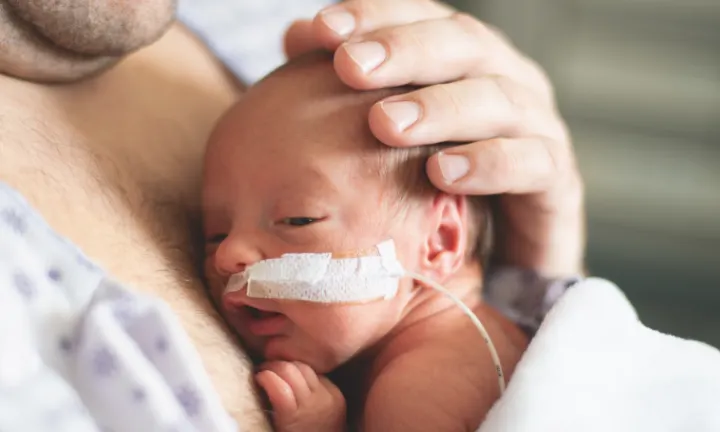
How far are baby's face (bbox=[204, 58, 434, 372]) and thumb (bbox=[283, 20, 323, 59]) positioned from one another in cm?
16

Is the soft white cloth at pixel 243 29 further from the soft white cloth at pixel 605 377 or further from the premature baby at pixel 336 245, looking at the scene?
the soft white cloth at pixel 605 377

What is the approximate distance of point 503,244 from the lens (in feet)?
3.90

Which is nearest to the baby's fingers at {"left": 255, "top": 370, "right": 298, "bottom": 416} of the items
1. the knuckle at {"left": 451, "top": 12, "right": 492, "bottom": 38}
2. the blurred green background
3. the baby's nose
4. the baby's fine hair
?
the baby's nose

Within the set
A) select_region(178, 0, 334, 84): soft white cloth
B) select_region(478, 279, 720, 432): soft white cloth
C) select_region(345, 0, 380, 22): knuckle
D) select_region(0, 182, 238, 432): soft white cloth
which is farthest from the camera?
select_region(178, 0, 334, 84): soft white cloth

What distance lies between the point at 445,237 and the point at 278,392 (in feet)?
0.86

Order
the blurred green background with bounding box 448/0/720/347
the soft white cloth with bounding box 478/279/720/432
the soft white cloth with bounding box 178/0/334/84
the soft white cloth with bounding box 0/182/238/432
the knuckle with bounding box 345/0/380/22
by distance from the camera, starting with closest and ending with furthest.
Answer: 1. the soft white cloth with bounding box 0/182/238/432
2. the soft white cloth with bounding box 478/279/720/432
3. the knuckle with bounding box 345/0/380/22
4. the soft white cloth with bounding box 178/0/334/84
5. the blurred green background with bounding box 448/0/720/347

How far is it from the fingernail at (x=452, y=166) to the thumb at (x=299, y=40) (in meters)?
0.25

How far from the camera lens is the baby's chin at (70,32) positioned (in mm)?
827

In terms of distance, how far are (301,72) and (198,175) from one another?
0.18 m

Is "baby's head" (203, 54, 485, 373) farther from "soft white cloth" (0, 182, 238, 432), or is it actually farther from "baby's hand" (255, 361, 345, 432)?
"soft white cloth" (0, 182, 238, 432)

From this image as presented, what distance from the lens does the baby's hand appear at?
785 mm

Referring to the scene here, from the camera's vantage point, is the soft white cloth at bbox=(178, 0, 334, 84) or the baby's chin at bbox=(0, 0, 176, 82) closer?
the baby's chin at bbox=(0, 0, 176, 82)

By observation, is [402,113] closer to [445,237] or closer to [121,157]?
[445,237]

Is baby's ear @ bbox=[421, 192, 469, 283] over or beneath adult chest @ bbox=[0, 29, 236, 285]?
beneath
